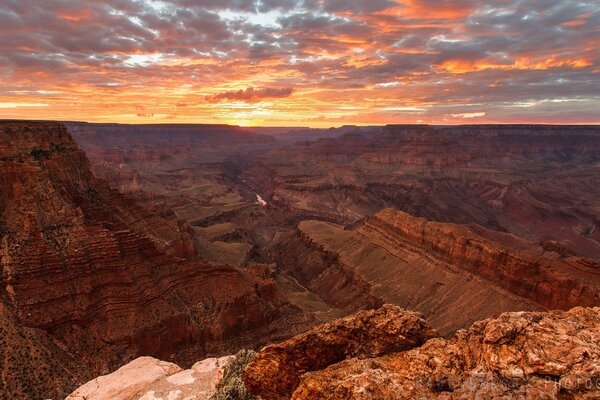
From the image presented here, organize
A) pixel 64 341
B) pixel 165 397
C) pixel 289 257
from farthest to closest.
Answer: pixel 289 257 → pixel 64 341 → pixel 165 397

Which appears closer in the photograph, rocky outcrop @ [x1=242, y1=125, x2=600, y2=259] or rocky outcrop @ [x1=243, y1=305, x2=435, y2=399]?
rocky outcrop @ [x1=243, y1=305, x2=435, y2=399]

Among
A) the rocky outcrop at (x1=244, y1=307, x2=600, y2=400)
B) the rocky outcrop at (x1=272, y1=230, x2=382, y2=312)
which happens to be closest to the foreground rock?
the rocky outcrop at (x1=244, y1=307, x2=600, y2=400)

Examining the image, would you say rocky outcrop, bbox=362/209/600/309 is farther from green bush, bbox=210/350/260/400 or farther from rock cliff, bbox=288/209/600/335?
green bush, bbox=210/350/260/400

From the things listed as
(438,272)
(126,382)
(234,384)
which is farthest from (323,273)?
(234,384)

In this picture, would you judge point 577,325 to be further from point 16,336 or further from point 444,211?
point 444,211

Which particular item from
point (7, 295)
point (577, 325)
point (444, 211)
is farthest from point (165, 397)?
point (444, 211)

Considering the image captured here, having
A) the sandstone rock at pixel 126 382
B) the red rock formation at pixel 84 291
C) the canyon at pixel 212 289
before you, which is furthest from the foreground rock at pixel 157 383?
the red rock formation at pixel 84 291
